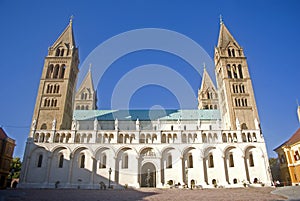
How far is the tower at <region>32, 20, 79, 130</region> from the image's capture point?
132ft

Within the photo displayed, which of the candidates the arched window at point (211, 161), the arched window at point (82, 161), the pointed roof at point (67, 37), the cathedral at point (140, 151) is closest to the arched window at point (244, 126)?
the cathedral at point (140, 151)

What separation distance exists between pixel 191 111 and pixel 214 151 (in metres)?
14.0

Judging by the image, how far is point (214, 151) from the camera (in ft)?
123

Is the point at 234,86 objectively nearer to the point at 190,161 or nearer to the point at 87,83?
the point at 190,161

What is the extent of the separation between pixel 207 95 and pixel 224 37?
16327 mm

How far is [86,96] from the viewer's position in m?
62.7

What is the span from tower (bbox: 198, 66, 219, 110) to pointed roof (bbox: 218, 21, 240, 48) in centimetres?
1519

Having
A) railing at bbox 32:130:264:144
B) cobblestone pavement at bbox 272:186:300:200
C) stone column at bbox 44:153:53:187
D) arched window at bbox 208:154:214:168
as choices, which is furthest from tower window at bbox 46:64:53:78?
cobblestone pavement at bbox 272:186:300:200

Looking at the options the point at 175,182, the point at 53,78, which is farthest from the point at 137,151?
the point at 53,78

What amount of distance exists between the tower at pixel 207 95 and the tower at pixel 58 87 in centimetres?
3256

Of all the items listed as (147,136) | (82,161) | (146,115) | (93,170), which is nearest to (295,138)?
(147,136)

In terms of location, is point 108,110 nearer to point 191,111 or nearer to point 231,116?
point 191,111

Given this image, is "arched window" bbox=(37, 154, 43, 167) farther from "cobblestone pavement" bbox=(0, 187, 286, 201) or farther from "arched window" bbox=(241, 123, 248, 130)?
"arched window" bbox=(241, 123, 248, 130)

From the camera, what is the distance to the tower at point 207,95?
59.3 metres
